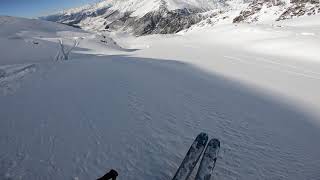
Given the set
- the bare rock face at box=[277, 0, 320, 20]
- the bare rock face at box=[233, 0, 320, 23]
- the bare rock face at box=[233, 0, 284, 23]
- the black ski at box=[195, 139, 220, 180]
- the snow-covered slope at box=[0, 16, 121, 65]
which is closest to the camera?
the black ski at box=[195, 139, 220, 180]

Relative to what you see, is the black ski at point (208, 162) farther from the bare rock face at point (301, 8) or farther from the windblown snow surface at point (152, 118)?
the bare rock face at point (301, 8)

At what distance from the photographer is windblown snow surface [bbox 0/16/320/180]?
574cm

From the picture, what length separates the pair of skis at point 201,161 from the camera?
5.12 meters

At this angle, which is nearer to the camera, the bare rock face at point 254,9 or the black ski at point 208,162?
the black ski at point 208,162

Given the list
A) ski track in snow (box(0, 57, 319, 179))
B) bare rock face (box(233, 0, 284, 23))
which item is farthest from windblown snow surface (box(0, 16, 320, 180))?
bare rock face (box(233, 0, 284, 23))

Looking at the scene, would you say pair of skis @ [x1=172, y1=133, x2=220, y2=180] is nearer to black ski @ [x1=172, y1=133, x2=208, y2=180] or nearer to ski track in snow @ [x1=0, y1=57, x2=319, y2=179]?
black ski @ [x1=172, y1=133, x2=208, y2=180]

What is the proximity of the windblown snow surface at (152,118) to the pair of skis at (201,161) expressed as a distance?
1.09ft

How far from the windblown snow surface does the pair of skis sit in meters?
Answer: 0.33

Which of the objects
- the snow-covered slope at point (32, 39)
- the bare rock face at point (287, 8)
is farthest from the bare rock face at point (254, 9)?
the snow-covered slope at point (32, 39)

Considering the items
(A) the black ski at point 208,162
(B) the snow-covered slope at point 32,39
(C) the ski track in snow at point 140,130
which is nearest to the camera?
(A) the black ski at point 208,162

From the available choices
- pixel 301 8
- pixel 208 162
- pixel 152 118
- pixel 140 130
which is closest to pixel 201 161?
pixel 208 162

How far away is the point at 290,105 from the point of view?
9695 millimetres

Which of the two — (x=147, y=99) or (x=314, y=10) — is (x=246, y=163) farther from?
(x=314, y=10)

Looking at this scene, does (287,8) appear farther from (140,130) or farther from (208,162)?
(208,162)
